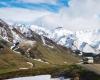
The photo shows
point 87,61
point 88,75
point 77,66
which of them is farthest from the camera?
point 87,61

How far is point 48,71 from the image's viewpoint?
45812 millimetres

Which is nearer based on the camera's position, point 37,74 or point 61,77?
point 61,77

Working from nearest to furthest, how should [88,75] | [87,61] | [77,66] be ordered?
[88,75], [77,66], [87,61]

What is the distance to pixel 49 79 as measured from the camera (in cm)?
4200

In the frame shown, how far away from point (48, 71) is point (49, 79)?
3.87 m

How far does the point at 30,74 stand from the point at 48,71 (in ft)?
8.09

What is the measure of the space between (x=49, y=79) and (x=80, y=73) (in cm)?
393

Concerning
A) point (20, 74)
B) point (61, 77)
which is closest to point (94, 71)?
point (61, 77)

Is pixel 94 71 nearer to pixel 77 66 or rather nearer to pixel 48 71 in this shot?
pixel 77 66

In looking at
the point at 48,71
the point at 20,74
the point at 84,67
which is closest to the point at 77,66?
the point at 84,67

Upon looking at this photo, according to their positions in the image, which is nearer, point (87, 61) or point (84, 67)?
point (84, 67)

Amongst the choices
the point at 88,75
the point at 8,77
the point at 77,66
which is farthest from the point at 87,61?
the point at 8,77

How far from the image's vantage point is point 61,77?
4222cm

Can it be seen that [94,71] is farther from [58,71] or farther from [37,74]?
[37,74]
